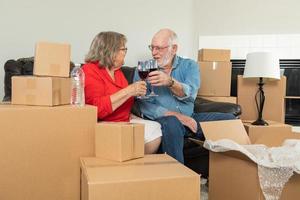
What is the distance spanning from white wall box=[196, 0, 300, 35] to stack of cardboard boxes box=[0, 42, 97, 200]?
2.37 m

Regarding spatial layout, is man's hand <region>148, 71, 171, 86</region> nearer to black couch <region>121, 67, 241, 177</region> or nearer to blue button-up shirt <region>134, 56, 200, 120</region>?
blue button-up shirt <region>134, 56, 200, 120</region>

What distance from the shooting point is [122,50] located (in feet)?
6.81

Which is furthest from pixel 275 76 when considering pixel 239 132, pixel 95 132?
pixel 95 132

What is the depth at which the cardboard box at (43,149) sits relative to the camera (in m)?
1.51

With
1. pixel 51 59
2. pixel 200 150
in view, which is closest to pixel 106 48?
pixel 51 59

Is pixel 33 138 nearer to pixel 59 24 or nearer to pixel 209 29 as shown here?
pixel 59 24

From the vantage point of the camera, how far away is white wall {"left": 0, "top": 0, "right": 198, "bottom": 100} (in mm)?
3014

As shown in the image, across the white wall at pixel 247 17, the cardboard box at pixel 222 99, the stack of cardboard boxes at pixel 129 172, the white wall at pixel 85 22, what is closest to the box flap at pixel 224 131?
the stack of cardboard boxes at pixel 129 172

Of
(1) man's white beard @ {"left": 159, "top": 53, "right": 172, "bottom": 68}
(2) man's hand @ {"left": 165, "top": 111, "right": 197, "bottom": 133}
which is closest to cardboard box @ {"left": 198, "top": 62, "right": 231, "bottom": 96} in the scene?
(1) man's white beard @ {"left": 159, "top": 53, "right": 172, "bottom": 68}

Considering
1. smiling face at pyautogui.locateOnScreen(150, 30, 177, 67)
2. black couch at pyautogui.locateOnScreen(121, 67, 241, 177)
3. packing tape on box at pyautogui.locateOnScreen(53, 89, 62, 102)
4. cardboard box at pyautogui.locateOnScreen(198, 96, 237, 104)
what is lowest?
black couch at pyautogui.locateOnScreen(121, 67, 241, 177)

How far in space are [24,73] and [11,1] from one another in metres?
0.83

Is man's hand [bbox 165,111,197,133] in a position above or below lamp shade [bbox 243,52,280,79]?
below

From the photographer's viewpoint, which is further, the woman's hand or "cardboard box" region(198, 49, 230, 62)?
"cardboard box" region(198, 49, 230, 62)

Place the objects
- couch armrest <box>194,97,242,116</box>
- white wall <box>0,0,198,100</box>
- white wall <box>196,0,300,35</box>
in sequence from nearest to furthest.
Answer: couch armrest <box>194,97,242,116</box>, white wall <box>0,0,198,100</box>, white wall <box>196,0,300,35</box>
